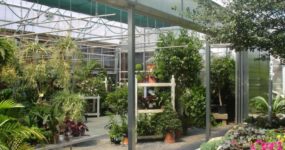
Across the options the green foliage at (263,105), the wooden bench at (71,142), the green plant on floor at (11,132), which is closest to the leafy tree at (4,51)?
the wooden bench at (71,142)

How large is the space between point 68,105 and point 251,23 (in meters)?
3.78

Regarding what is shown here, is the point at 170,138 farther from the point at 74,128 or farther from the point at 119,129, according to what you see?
the point at 74,128

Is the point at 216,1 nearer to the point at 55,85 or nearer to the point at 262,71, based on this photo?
the point at 55,85

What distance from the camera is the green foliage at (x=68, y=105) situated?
699cm

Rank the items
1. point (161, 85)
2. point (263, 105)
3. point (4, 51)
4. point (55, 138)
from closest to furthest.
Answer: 1. point (4, 51)
2. point (55, 138)
3. point (161, 85)
4. point (263, 105)

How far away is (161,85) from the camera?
822 centimetres

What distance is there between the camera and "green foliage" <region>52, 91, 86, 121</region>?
699 cm

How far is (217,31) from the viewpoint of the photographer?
18.3 feet

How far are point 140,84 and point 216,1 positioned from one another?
2693 mm

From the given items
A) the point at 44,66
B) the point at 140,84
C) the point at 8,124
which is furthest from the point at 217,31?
the point at 44,66

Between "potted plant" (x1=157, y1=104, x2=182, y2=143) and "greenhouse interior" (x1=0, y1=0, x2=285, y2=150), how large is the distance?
2 centimetres

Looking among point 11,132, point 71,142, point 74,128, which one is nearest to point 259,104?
point 74,128

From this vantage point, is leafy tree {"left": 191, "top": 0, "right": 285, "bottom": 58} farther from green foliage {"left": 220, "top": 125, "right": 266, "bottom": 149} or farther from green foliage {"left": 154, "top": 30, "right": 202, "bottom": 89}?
green foliage {"left": 154, "top": 30, "right": 202, "bottom": 89}

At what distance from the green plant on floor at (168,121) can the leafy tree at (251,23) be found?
2.55 meters
